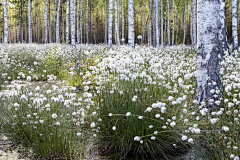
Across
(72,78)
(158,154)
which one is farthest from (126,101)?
(72,78)

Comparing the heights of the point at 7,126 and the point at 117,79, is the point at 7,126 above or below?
below

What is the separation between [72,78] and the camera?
7066 mm

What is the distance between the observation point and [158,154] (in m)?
2.94

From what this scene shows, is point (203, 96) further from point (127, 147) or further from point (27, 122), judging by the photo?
point (27, 122)

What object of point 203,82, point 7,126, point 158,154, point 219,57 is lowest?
point 158,154

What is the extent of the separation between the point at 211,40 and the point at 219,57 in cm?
33

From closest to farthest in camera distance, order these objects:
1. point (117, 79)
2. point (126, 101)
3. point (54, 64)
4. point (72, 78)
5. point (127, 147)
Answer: point (127, 147)
point (126, 101)
point (117, 79)
point (72, 78)
point (54, 64)

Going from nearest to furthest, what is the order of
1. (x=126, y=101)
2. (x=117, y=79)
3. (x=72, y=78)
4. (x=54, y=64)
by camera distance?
1. (x=126, y=101)
2. (x=117, y=79)
3. (x=72, y=78)
4. (x=54, y=64)

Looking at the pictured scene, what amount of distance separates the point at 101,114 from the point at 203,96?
1.80m

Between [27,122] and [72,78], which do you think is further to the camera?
[72,78]

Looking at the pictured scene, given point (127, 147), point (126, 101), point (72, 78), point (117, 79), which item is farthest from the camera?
point (72, 78)

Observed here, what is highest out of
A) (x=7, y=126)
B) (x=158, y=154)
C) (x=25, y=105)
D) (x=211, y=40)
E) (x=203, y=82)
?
(x=211, y=40)

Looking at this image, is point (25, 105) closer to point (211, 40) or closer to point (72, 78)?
point (211, 40)

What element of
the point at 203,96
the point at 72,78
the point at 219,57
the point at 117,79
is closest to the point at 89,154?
the point at 117,79
